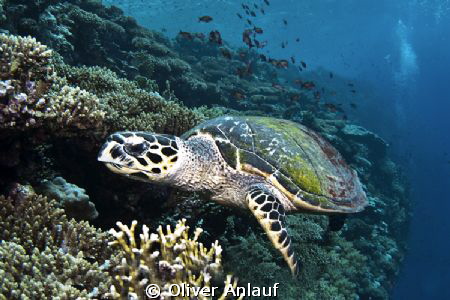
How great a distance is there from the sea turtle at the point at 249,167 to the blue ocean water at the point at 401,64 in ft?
59.4

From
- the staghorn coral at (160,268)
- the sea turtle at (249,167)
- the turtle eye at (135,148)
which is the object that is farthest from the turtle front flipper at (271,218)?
the turtle eye at (135,148)

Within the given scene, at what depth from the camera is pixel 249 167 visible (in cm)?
340

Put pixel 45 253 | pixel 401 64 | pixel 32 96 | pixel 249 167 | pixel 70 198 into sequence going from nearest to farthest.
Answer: pixel 45 253
pixel 32 96
pixel 70 198
pixel 249 167
pixel 401 64

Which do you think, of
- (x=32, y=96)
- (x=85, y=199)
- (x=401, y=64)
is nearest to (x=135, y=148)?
(x=85, y=199)

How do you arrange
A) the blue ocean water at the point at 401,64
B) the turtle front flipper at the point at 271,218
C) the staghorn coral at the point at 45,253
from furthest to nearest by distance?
the blue ocean water at the point at 401,64 → the turtle front flipper at the point at 271,218 → the staghorn coral at the point at 45,253

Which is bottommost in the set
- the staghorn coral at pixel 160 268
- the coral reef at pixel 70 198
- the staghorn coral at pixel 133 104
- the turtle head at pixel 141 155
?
the staghorn coral at pixel 160 268

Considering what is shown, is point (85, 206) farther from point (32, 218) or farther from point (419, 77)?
point (419, 77)

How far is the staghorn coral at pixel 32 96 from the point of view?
2180mm

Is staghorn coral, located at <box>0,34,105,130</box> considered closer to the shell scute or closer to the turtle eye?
the turtle eye

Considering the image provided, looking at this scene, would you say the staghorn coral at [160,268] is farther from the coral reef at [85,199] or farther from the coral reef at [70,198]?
the coral reef at [70,198]

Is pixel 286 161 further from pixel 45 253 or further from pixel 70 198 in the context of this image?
pixel 45 253

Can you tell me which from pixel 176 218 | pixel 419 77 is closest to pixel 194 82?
pixel 176 218

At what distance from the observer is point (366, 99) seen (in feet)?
116

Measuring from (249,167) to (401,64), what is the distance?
88.3 metres
